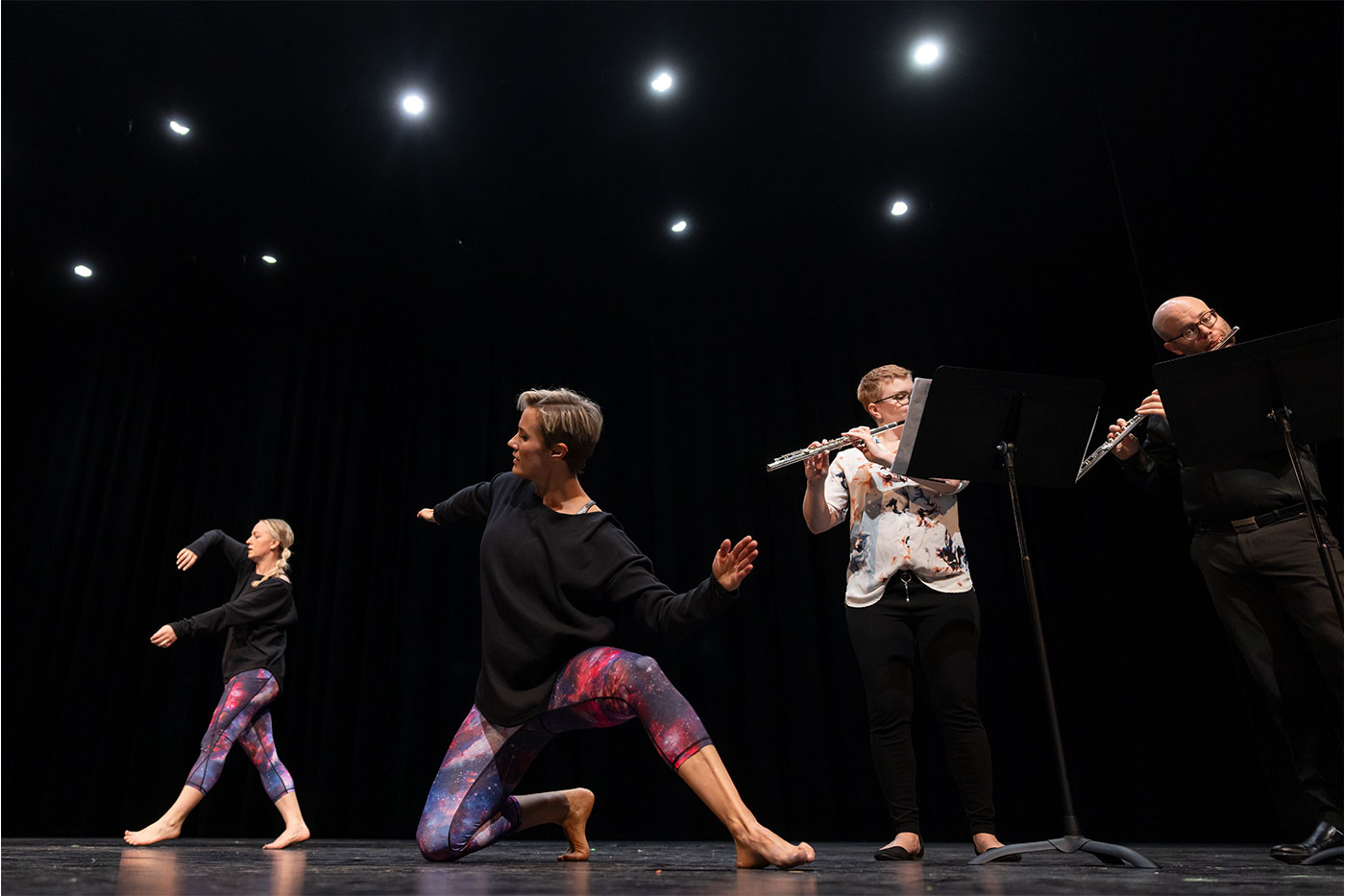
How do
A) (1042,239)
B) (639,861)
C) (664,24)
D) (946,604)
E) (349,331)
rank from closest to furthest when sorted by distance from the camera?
(639,861) < (946,604) < (664,24) < (1042,239) < (349,331)

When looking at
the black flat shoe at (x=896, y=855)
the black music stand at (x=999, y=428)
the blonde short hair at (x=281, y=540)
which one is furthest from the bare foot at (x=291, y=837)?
the black music stand at (x=999, y=428)

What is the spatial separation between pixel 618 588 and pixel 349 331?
14.7 ft

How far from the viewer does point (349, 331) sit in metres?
5.69

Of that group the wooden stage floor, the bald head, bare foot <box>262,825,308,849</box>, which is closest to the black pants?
the wooden stage floor

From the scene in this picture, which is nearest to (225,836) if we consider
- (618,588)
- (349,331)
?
(349,331)

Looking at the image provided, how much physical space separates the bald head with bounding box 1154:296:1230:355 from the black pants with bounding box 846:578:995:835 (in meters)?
1.00

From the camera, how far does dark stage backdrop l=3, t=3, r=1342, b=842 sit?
3.83 m

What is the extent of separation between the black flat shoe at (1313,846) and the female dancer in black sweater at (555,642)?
1.18 m

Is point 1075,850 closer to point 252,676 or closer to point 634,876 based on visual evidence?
point 634,876

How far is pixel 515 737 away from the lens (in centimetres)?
189

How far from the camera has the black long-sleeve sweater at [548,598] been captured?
72.4 inches

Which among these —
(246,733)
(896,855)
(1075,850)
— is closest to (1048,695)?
(1075,850)

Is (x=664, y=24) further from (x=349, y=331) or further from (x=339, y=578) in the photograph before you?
(x=339, y=578)

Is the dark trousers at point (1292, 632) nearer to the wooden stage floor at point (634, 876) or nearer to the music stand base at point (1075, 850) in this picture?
the wooden stage floor at point (634, 876)
